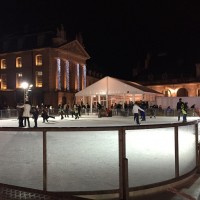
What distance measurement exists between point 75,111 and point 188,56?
155 feet

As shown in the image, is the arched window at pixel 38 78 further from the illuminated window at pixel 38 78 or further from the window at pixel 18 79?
the window at pixel 18 79

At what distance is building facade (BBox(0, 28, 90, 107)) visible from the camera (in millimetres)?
61812

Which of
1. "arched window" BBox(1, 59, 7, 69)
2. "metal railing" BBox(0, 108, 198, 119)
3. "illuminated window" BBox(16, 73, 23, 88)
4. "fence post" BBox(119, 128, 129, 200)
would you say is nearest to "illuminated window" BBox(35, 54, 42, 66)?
"illuminated window" BBox(16, 73, 23, 88)

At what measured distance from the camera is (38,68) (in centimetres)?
6312

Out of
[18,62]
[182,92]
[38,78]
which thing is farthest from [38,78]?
[182,92]

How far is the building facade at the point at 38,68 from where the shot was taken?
6181cm

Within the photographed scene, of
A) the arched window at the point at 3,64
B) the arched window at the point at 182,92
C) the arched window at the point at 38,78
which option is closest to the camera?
the arched window at the point at 38,78

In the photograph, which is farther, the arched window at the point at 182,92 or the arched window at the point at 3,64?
the arched window at the point at 182,92

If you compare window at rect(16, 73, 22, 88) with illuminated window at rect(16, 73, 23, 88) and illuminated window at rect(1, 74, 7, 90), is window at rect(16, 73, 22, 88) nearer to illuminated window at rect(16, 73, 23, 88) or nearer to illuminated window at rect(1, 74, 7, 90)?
illuminated window at rect(16, 73, 23, 88)

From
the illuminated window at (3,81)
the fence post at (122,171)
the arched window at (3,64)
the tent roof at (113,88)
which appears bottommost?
the fence post at (122,171)

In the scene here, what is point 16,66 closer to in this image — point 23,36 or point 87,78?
point 23,36

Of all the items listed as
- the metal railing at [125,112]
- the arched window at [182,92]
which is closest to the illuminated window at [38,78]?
the metal railing at [125,112]

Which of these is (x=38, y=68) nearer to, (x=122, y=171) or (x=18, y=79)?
(x=18, y=79)

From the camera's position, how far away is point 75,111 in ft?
113
